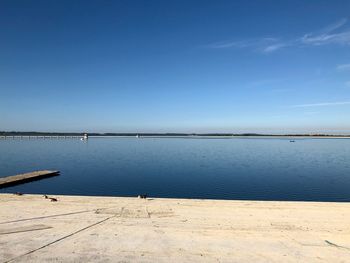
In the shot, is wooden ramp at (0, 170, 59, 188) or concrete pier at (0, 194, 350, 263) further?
wooden ramp at (0, 170, 59, 188)

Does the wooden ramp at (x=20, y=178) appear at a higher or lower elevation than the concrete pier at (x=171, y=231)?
lower

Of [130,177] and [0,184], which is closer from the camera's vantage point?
[0,184]

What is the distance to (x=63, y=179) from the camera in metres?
36.7

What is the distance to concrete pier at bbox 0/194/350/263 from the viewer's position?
8.02 meters

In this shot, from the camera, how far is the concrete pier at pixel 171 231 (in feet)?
26.3

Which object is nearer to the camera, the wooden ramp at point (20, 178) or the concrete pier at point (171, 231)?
the concrete pier at point (171, 231)

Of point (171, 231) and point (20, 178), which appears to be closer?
point (171, 231)

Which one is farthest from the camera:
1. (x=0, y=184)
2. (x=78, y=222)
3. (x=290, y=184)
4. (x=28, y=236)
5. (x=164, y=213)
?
(x=290, y=184)

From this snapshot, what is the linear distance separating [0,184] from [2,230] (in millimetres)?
21208

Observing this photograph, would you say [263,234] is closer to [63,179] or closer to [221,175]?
[221,175]

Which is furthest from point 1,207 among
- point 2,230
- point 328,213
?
point 328,213

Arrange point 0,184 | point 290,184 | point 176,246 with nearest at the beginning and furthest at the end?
point 176,246, point 0,184, point 290,184

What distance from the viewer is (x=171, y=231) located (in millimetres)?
10305

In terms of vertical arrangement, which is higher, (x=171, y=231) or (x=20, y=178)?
(x=171, y=231)
